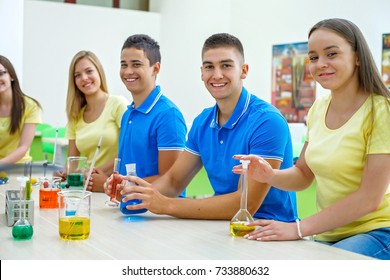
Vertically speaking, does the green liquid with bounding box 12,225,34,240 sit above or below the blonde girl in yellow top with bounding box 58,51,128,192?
below

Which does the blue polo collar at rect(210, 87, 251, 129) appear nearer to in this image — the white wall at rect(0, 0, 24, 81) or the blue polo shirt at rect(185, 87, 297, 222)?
the blue polo shirt at rect(185, 87, 297, 222)

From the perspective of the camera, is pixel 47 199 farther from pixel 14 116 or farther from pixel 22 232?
pixel 14 116

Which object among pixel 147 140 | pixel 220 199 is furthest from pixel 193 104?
pixel 220 199

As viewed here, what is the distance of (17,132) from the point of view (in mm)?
3697

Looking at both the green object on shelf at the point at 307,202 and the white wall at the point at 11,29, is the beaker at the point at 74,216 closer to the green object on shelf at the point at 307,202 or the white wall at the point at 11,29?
the green object on shelf at the point at 307,202

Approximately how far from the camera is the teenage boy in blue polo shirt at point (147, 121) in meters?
2.68

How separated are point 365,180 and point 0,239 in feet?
3.73

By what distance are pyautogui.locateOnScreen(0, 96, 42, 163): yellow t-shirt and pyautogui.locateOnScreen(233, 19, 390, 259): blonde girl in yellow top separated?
86.0 inches

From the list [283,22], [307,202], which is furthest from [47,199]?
[283,22]

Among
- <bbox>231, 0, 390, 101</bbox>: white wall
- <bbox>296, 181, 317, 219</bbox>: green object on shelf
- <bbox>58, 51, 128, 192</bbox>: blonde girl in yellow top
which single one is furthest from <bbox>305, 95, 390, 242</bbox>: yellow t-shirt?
<bbox>231, 0, 390, 101</bbox>: white wall

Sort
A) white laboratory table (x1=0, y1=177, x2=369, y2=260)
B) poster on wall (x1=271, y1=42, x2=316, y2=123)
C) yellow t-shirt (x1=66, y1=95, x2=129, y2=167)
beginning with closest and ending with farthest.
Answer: white laboratory table (x1=0, y1=177, x2=369, y2=260)
yellow t-shirt (x1=66, y1=95, x2=129, y2=167)
poster on wall (x1=271, y1=42, x2=316, y2=123)

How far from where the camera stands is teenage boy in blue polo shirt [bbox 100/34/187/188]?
2.68 m
